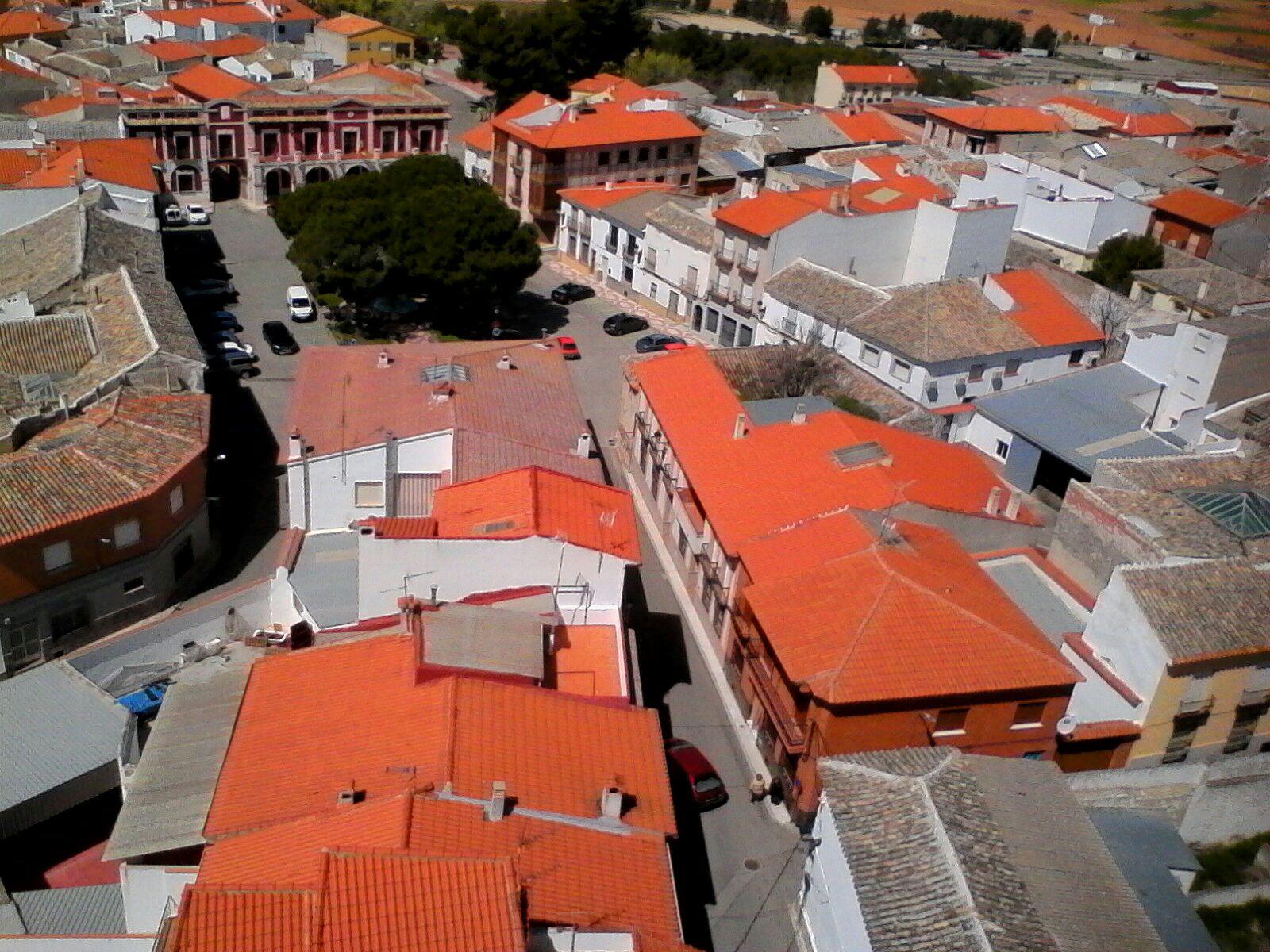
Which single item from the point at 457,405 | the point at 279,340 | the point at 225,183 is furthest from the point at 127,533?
the point at 225,183

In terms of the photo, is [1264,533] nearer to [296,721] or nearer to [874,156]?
[296,721]

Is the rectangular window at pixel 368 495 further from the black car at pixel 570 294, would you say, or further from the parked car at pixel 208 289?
the black car at pixel 570 294

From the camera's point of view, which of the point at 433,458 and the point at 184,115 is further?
the point at 184,115

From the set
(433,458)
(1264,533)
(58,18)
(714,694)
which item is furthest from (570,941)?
(58,18)

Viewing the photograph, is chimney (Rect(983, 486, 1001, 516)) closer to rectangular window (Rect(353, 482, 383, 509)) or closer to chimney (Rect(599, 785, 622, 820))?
chimney (Rect(599, 785, 622, 820))

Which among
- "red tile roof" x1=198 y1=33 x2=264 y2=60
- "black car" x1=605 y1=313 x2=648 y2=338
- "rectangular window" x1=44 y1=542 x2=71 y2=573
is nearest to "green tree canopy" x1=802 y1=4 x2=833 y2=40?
"red tile roof" x1=198 y1=33 x2=264 y2=60
